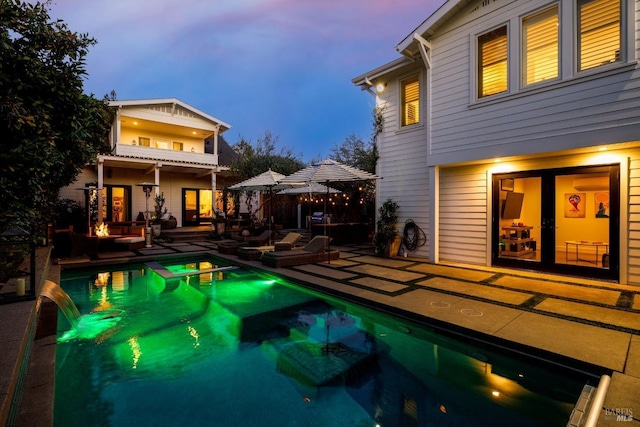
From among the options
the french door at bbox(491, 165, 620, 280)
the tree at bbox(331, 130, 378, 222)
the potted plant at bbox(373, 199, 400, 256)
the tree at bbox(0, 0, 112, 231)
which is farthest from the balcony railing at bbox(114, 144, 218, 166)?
the french door at bbox(491, 165, 620, 280)

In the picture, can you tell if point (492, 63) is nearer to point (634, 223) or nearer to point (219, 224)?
point (634, 223)

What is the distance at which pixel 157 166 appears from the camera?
48.9ft

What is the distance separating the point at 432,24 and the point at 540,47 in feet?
8.54

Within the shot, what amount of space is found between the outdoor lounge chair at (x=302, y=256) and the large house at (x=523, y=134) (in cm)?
274

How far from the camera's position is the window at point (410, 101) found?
9.41 metres

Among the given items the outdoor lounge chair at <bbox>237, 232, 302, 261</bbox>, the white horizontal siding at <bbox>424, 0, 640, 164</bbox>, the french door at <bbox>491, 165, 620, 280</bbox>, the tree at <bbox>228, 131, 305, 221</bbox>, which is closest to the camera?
the white horizontal siding at <bbox>424, 0, 640, 164</bbox>

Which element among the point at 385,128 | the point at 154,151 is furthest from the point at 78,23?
the point at 385,128

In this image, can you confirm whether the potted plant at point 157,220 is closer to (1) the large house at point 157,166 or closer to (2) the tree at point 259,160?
(1) the large house at point 157,166

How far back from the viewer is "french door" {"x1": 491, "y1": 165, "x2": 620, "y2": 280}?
629 cm

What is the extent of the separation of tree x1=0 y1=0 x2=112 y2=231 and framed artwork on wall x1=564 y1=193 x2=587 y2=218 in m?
9.83

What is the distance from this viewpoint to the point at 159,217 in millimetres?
14945

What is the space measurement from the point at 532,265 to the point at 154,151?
16718mm

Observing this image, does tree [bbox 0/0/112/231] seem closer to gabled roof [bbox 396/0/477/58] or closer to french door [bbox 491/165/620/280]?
gabled roof [bbox 396/0/477/58]

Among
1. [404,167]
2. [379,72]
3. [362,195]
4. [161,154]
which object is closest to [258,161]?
[161,154]
